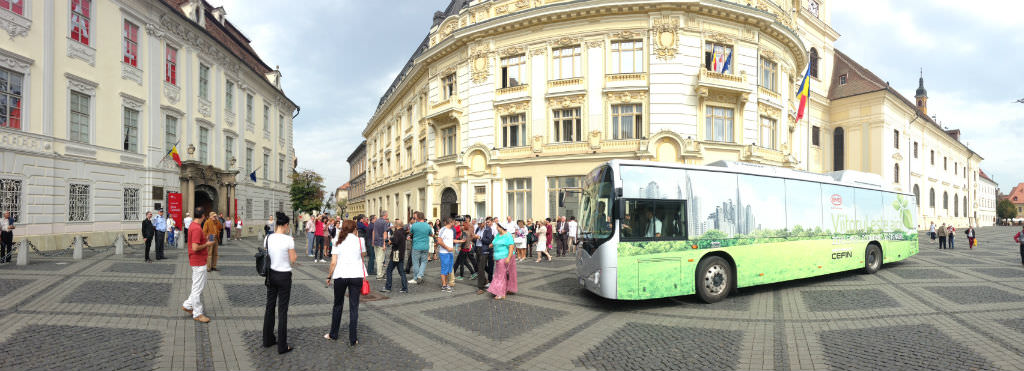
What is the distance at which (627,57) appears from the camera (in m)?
21.6

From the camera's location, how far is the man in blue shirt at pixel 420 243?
1031cm

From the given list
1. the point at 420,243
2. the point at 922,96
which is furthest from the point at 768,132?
the point at 922,96

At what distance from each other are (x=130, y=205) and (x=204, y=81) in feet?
31.4

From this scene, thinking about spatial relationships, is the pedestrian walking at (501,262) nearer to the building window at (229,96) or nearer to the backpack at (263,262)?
the backpack at (263,262)

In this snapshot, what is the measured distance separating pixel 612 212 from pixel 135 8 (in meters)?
25.4

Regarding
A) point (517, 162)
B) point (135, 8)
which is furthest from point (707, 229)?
point (135, 8)

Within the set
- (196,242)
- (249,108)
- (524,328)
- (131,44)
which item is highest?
(131,44)

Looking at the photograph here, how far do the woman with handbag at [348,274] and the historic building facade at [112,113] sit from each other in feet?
60.8

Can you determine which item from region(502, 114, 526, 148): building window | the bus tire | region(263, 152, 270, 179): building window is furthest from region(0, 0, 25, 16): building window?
the bus tire

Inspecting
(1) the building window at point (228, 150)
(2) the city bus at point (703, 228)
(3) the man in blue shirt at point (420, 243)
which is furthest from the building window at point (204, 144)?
(2) the city bus at point (703, 228)

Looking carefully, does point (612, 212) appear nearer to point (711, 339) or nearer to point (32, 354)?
point (711, 339)

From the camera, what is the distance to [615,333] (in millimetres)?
6395

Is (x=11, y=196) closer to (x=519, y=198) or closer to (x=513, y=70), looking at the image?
(x=519, y=198)

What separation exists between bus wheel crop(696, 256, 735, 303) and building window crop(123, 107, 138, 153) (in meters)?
25.5
